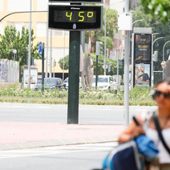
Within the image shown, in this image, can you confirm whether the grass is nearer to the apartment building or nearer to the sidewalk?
the sidewalk

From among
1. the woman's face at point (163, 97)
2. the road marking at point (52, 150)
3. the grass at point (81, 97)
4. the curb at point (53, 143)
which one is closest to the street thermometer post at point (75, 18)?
the curb at point (53, 143)

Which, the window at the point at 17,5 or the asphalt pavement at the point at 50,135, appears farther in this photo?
the window at the point at 17,5

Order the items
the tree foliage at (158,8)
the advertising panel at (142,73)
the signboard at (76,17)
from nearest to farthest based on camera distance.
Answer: the tree foliage at (158,8) → the signboard at (76,17) → the advertising panel at (142,73)

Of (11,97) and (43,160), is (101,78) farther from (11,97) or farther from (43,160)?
(43,160)

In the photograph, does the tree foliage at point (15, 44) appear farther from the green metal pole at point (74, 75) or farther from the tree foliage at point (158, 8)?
the tree foliage at point (158, 8)

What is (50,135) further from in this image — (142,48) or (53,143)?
(142,48)

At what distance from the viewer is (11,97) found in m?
36.9

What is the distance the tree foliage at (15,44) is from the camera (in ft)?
259

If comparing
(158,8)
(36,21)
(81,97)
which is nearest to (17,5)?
(36,21)

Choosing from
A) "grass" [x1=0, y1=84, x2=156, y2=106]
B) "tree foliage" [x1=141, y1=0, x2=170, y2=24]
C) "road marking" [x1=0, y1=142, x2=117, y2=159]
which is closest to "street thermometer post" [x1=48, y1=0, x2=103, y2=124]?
"road marking" [x1=0, y1=142, x2=117, y2=159]

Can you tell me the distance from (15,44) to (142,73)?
115 feet

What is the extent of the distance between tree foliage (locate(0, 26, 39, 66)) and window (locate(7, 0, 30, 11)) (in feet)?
29.7

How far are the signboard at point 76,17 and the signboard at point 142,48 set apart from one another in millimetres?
27879

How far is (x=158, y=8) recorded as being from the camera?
7.31 metres
